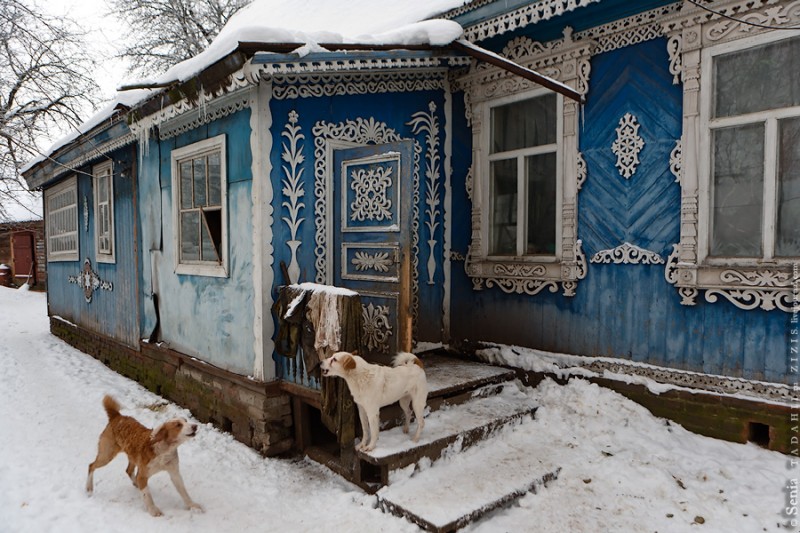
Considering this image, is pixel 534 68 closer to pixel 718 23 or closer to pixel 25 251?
pixel 718 23

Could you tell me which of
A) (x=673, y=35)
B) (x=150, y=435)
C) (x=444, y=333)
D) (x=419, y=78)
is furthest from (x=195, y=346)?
(x=673, y=35)

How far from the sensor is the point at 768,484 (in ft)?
11.7

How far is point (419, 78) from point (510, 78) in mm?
1008

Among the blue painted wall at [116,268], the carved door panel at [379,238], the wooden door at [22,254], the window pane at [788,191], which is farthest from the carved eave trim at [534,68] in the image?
the wooden door at [22,254]

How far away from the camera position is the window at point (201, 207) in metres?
5.34

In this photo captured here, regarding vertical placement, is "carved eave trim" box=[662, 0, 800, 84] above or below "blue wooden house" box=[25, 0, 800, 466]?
above

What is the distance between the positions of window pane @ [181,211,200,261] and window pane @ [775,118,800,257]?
19.0ft

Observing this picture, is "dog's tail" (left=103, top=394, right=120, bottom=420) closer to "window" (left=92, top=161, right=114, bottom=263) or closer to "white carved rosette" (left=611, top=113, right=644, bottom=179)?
"white carved rosette" (left=611, top=113, right=644, bottom=179)

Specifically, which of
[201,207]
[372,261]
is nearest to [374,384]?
[372,261]

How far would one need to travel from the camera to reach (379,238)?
4.36m

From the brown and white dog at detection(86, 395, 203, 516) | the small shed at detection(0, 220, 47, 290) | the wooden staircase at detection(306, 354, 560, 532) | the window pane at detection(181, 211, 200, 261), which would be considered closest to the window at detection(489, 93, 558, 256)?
the wooden staircase at detection(306, 354, 560, 532)

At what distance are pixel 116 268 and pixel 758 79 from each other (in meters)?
8.86

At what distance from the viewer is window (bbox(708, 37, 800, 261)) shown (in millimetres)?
3891

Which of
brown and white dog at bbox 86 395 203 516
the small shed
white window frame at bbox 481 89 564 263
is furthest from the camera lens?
the small shed
